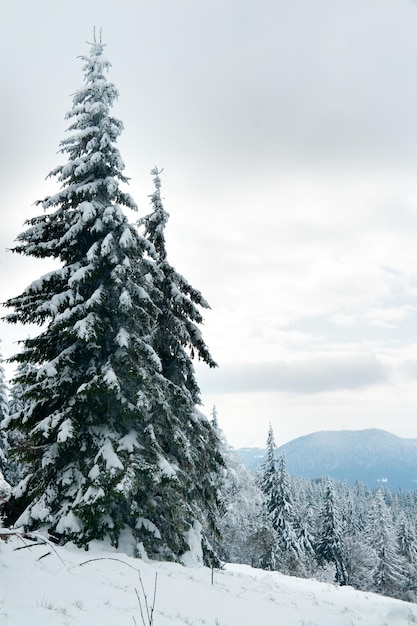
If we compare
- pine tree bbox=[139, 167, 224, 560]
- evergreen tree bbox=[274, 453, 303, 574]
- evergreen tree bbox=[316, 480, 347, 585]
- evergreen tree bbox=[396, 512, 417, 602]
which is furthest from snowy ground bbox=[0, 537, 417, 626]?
evergreen tree bbox=[396, 512, 417, 602]

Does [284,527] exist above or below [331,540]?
above

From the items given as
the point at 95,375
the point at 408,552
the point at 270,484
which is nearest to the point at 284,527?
the point at 270,484

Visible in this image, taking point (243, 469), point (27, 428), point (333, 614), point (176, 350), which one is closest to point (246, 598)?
point (333, 614)

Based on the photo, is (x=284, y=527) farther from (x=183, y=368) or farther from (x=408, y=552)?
(x=183, y=368)

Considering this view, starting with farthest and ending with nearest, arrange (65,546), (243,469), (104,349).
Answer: (243,469), (104,349), (65,546)

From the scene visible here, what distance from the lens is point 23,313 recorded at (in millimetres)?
12703

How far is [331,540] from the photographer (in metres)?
54.8

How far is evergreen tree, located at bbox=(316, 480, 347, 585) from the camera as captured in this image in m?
54.2

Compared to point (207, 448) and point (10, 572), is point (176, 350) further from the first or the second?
point (10, 572)

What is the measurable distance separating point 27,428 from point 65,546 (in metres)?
3.32

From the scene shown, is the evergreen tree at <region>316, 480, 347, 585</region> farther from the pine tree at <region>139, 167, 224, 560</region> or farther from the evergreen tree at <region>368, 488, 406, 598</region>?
the pine tree at <region>139, 167, 224, 560</region>

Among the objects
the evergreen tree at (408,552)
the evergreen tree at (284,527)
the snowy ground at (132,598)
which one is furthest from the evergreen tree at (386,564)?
the snowy ground at (132,598)

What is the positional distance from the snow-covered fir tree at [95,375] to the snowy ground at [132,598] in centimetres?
140

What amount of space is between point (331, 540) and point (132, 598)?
55566mm
